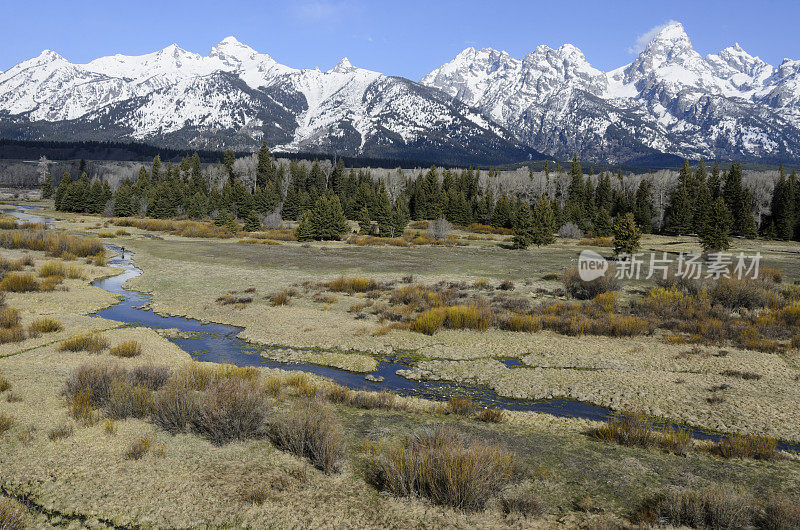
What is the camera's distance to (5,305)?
21625 millimetres

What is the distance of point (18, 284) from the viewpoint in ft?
84.6

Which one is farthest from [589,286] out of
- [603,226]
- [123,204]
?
[123,204]

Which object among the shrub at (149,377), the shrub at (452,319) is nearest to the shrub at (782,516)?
the shrub at (149,377)

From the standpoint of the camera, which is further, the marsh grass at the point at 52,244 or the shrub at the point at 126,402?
the marsh grass at the point at 52,244

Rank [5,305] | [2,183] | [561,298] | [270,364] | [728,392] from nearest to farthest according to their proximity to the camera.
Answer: [728,392] → [270,364] → [5,305] → [561,298] → [2,183]

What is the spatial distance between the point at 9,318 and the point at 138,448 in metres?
14.6

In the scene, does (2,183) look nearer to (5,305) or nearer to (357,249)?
(357,249)

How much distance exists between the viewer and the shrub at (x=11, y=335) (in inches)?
656

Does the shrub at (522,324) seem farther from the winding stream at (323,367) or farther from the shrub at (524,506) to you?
the shrub at (524,506)

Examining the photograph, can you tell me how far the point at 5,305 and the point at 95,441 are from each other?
→ 690 inches

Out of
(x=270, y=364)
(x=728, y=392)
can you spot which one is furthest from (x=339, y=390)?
(x=728, y=392)

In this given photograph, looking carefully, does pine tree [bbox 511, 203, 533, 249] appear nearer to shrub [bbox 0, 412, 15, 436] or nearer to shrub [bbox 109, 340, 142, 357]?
shrub [bbox 109, 340, 142, 357]

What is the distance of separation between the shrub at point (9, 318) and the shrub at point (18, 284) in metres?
7.19

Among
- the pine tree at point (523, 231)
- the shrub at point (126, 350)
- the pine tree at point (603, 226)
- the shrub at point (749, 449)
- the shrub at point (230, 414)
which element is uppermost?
the pine tree at point (603, 226)
